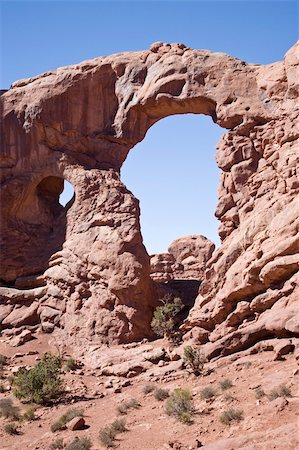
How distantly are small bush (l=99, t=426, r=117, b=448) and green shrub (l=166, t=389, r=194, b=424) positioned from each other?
1497 mm

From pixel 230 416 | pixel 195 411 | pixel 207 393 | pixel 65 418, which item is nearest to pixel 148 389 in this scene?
pixel 65 418

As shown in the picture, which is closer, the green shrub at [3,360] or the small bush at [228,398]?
the small bush at [228,398]

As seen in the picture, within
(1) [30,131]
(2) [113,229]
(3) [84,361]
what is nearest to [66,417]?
(3) [84,361]

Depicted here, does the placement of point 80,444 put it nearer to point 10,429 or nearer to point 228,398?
point 10,429

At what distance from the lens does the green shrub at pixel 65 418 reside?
12883 millimetres

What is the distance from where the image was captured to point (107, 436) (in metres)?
11.3

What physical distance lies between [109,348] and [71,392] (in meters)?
3.58

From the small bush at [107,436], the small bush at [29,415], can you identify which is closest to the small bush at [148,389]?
the small bush at [107,436]

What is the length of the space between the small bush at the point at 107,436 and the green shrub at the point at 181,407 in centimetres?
150

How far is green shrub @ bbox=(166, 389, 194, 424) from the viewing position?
36.4 feet

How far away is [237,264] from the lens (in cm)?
1786

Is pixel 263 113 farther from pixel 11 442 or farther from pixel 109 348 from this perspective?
pixel 11 442

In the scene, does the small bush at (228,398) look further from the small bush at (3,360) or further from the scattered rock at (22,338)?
the scattered rock at (22,338)

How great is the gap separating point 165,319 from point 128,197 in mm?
7132
